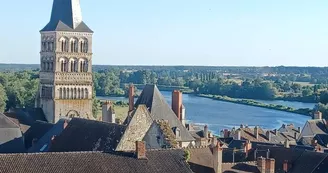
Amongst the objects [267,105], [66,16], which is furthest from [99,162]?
[267,105]

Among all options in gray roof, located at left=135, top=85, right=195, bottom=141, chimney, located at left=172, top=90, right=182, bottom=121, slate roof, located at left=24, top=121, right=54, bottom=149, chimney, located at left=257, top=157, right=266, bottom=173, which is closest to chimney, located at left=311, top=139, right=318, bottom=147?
chimney, located at left=172, top=90, right=182, bottom=121

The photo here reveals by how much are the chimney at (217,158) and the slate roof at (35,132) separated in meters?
20.7

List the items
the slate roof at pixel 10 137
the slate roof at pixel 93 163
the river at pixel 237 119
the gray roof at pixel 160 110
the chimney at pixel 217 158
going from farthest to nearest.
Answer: the river at pixel 237 119, the slate roof at pixel 10 137, the gray roof at pixel 160 110, the chimney at pixel 217 158, the slate roof at pixel 93 163

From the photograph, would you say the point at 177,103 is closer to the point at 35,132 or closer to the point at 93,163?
the point at 35,132

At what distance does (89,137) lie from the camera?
35.5 m

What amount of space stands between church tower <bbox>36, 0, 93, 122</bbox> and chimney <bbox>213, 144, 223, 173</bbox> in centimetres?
2857

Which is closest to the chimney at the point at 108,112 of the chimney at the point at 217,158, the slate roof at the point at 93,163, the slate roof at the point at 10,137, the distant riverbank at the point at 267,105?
the slate roof at the point at 10,137

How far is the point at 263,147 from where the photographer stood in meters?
43.7

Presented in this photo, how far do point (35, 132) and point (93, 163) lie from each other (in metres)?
26.8

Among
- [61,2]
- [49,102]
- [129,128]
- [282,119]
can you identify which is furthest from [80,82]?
[282,119]

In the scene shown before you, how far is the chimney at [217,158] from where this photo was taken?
3275cm

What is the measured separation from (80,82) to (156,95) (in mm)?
17894

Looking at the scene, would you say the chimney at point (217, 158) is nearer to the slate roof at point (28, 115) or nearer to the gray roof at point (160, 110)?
the gray roof at point (160, 110)

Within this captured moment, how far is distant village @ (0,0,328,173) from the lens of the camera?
27.1m
